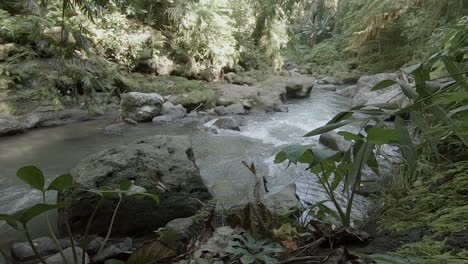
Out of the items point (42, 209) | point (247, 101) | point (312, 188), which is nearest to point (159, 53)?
point (247, 101)

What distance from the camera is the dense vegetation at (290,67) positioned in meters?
1.13

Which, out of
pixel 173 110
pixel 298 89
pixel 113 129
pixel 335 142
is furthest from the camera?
pixel 298 89

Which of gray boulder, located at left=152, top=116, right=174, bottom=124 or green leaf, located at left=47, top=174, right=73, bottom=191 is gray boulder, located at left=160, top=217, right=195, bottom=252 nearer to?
green leaf, located at left=47, top=174, right=73, bottom=191

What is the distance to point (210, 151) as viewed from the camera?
4.99 meters

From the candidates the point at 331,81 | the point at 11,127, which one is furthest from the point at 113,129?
the point at 331,81

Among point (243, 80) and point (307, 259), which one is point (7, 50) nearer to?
point (243, 80)

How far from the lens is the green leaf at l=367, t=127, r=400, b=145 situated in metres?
0.95

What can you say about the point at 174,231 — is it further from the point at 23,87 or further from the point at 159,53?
the point at 159,53

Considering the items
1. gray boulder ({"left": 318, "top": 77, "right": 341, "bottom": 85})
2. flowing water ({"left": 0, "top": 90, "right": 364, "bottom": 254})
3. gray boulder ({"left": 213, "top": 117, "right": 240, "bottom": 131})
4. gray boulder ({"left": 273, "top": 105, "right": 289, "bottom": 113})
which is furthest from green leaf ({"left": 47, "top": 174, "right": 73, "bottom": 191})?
gray boulder ({"left": 318, "top": 77, "right": 341, "bottom": 85})

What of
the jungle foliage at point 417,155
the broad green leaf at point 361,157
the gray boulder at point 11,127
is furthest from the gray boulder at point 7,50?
the broad green leaf at point 361,157

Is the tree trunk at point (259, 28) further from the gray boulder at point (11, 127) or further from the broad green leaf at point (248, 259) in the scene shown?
the broad green leaf at point (248, 259)

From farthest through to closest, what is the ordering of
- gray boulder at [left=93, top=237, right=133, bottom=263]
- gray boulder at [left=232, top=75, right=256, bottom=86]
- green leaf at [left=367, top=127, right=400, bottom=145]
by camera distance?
gray boulder at [left=232, top=75, right=256, bottom=86]
gray boulder at [left=93, top=237, right=133, bottom=263]
green leaf at [left=367, top=127, right=400, bottom=145]

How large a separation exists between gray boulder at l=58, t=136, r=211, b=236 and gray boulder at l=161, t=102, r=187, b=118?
392cm

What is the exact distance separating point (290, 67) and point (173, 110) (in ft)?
40.3
